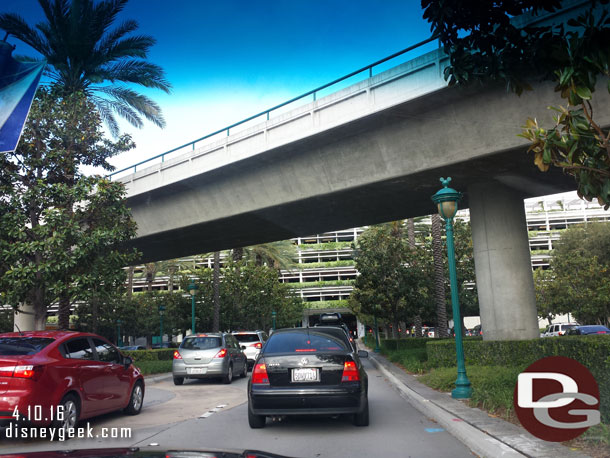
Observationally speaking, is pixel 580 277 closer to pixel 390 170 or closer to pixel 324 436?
pixel 390 170

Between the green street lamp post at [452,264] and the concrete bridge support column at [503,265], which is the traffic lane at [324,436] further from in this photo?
the concrete bridge support column at [503,265]

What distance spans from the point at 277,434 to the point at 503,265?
10.8 metres

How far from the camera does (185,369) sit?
16.7m

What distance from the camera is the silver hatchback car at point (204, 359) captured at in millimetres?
16609

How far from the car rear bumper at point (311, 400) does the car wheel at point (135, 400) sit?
3535mm

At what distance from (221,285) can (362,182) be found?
30.7 meters

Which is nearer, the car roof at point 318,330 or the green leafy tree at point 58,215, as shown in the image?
the car roof at point 318,330

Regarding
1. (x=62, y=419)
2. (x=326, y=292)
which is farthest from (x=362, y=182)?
(x=326, y=292)

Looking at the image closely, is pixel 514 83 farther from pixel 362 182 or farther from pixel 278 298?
pixel 278 298

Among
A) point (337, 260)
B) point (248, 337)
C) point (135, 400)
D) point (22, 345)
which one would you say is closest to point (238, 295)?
point (248, 337)

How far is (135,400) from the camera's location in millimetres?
10414

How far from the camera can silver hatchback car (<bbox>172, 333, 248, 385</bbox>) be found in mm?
16609

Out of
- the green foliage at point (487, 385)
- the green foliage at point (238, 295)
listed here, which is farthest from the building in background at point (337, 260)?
the green foliage at point (487, 385)

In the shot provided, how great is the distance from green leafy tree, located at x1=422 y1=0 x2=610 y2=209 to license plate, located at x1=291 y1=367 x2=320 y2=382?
436 centimetres
